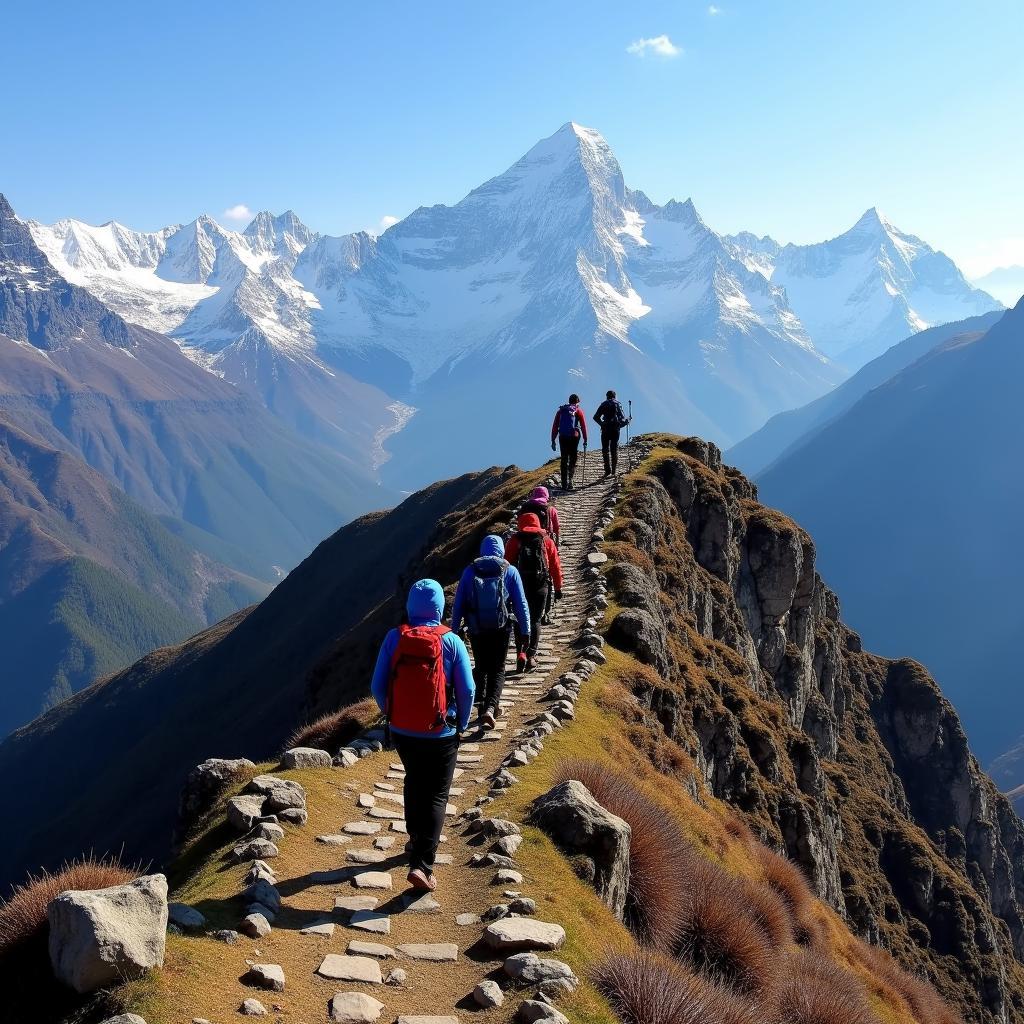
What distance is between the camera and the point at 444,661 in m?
11.9

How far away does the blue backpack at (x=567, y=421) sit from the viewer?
40469 millimetres

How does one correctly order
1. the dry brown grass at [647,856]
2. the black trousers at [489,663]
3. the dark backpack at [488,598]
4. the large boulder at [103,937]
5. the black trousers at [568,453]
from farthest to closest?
the black trousers at [568,453] < the black trousers at [489,663] < the dark backpack at [488,598] < the dry brown grass at [647,856] < the large boulder at [103,937]

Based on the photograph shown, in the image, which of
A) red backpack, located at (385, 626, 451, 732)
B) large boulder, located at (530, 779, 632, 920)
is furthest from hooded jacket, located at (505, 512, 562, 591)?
red backpack, located at (385, 626, 451, 732)

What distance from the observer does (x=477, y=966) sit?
956 centimetres

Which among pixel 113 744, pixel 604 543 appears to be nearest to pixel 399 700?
pixel 604 543

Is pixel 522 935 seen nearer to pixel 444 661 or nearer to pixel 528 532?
pixel 444 661

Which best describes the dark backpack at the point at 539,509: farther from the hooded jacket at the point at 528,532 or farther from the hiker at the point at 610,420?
the hiker at the point at 610,420

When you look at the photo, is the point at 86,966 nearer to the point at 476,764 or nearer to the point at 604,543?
the point at 476,764

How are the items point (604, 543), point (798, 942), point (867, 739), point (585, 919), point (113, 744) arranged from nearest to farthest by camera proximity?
point (585, 919) → point (798, 942) → point (604, 543) → point (867, 739) → point (113, 744)

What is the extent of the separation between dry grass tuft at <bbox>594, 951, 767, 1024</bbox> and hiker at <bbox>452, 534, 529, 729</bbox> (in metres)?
7.86

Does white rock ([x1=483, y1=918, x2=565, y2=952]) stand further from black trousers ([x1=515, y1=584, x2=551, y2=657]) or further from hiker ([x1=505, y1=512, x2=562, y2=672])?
black trousers ([x1=515, y1=584, x2=551, y2=657])

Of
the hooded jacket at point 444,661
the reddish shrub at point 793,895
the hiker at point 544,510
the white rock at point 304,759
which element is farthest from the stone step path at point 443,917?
the reddish shrub at point 793,895

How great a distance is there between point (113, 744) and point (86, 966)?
211982 mm

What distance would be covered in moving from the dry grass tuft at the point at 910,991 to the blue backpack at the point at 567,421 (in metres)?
24.0
